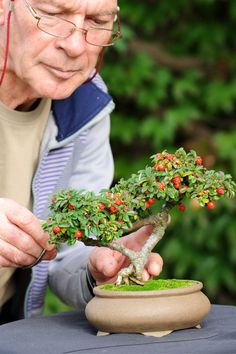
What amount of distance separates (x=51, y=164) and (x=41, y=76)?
1.08 ft

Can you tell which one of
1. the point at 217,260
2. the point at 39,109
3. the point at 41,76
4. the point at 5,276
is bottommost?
the point at 217,260

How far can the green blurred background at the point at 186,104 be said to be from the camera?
4207 mm

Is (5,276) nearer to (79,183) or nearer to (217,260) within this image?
(79,183)

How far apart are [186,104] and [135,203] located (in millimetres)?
2477

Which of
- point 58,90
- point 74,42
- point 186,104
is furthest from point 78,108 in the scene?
point 186,104

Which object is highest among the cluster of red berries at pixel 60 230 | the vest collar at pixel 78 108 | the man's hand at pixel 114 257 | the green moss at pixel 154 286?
the cluster of red berries at pixel 60 230

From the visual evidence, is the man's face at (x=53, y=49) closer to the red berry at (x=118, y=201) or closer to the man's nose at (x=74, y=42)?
the man's nose at (x=74, y=42)

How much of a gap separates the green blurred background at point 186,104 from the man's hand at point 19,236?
2.20m

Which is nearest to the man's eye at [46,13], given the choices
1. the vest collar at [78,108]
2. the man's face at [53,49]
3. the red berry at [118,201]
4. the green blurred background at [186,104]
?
the man's face at [53,49]

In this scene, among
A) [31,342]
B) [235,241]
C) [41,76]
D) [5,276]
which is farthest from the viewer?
[235,241]

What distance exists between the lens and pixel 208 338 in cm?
173

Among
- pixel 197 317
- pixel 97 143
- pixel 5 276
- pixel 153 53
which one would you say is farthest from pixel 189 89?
pixel 197 317

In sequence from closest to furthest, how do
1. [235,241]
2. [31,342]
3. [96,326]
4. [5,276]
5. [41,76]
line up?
[31,342] → [96,326] → [41,76] → [5,276] → [235,241]

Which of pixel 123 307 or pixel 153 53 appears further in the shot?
pixel 153 53
